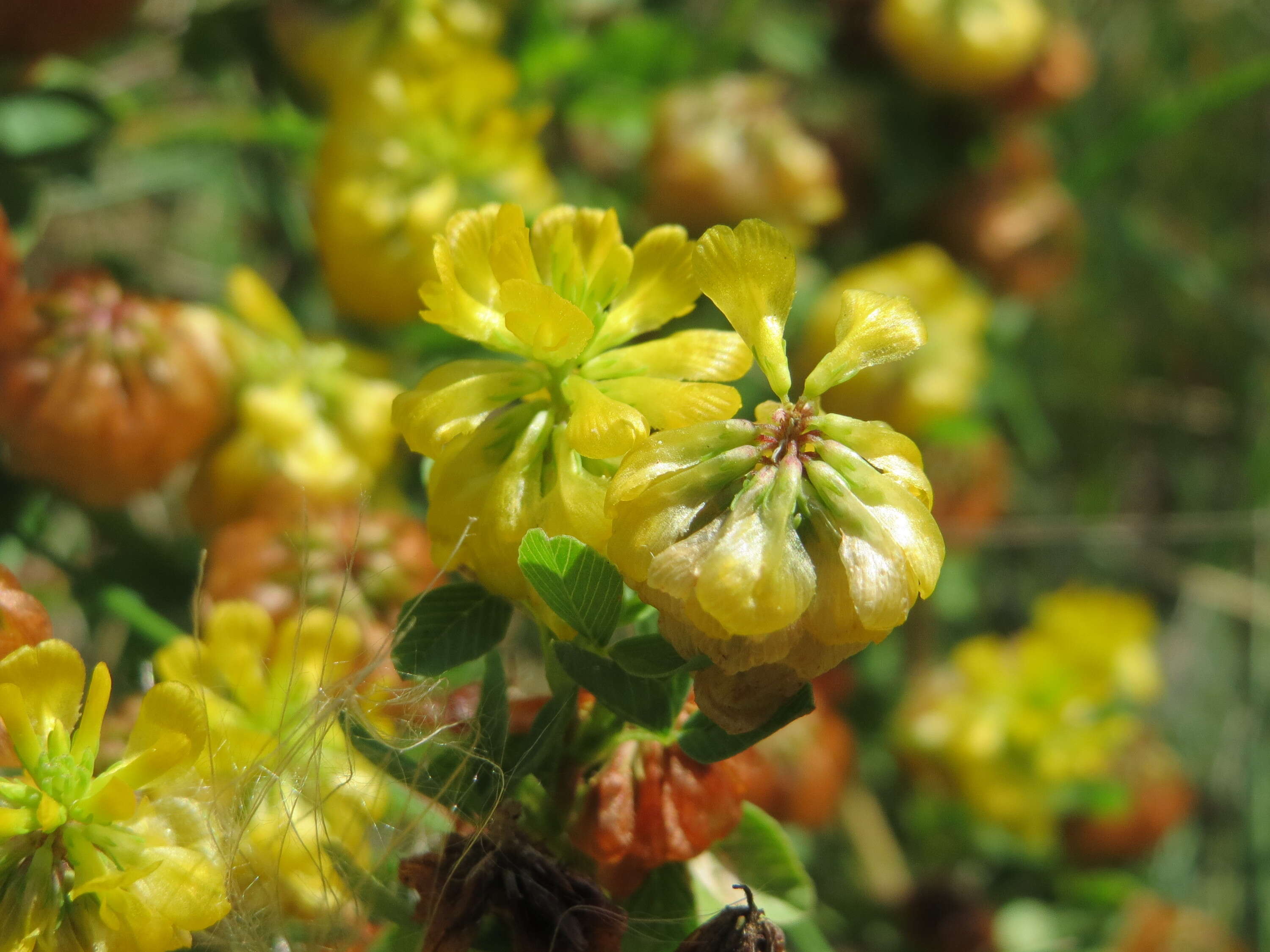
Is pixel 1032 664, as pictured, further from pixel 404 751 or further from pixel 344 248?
pixel 404 751

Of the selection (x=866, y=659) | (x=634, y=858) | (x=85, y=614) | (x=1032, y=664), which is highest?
(x=634, y=858)

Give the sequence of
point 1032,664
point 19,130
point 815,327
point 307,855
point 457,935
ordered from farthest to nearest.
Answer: point 1032,664
point 815,327
point 19,130
point 307,855
point 457,935

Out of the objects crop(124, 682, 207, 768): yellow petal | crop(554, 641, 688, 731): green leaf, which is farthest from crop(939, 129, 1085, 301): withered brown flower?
crop(124, 682, 207, 768): yellow petal

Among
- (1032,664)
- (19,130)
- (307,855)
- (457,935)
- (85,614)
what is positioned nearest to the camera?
(457,935)

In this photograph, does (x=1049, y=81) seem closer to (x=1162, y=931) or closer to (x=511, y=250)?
(x=1162, y=931)

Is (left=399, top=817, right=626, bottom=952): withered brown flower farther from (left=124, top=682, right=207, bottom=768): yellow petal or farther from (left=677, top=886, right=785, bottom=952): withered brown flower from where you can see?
(left=124, top=682, right=207, bottom=768): yellow petal

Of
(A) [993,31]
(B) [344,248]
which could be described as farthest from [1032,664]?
(B) [344,248]
